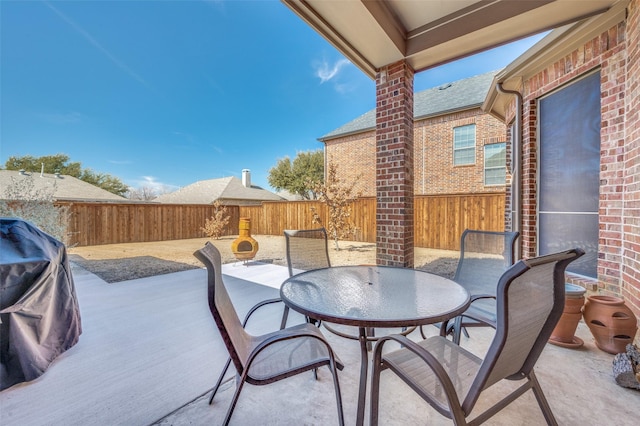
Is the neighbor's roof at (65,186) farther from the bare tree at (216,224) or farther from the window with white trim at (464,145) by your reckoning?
the window with white trim at (464,145)

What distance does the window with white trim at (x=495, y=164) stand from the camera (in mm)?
10320

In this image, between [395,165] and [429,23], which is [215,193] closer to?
[395,165]

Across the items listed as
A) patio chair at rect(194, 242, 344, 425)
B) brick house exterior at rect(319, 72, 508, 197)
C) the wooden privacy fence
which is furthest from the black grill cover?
brick house exterior at rect(319, 72, 508, 197)

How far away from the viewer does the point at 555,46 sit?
3330mm

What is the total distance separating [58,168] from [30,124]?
262 inches

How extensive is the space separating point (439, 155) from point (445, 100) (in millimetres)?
2593

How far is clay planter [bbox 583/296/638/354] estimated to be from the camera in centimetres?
225

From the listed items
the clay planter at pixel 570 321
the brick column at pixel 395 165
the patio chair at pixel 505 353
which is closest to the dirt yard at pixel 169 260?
the brick column at pixel 395 165

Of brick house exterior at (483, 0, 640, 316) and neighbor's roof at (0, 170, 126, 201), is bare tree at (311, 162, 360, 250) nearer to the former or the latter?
brick house exterior at (483, 0, 640, 316)

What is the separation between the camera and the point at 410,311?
1484mm

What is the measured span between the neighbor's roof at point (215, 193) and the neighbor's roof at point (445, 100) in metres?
8.92

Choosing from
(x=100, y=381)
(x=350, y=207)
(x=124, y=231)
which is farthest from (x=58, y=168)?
(x=100, y=381)

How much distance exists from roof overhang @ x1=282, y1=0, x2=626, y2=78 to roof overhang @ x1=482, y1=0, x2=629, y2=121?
25 cm

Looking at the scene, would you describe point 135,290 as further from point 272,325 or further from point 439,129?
point 439,129
